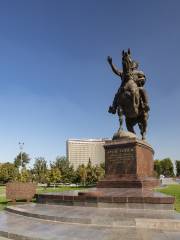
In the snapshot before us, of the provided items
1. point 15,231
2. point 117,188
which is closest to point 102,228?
point 15,231

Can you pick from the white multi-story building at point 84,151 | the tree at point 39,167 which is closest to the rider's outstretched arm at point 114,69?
the tree at point 39,167

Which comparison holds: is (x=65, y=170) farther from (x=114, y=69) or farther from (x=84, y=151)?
(x=84, y=151)

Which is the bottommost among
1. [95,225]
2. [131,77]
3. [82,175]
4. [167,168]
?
[167,168]

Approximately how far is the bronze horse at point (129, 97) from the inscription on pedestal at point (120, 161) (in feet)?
7.38

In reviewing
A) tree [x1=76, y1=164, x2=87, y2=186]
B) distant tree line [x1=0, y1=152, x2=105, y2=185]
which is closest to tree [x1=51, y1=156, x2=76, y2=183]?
distant tree line [x1=0, y1=152, x2=105, y2=185]

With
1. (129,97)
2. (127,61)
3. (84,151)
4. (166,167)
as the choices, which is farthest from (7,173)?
(84,151)

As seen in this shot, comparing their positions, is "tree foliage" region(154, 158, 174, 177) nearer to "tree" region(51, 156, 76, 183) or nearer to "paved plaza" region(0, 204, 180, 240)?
"tree" region(51, 156, 76, 183)

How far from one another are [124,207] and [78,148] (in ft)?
544

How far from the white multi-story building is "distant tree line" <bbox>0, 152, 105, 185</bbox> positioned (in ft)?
314

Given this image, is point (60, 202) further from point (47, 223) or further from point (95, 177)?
point (95, 177)

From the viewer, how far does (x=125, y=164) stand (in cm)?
1400

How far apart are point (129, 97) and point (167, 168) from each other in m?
105

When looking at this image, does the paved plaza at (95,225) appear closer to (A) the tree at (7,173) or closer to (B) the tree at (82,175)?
(B) the tree at (82,175)

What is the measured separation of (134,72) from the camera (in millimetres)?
16016
